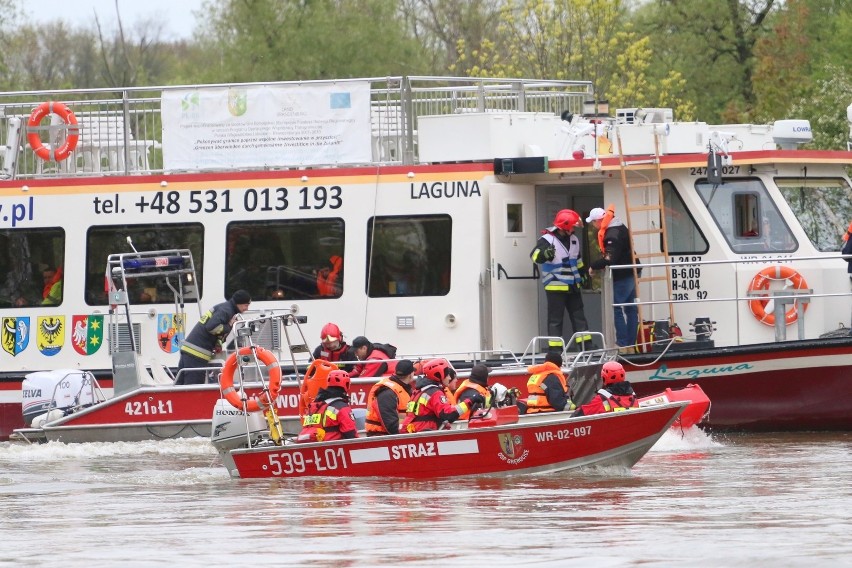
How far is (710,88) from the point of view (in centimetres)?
4319

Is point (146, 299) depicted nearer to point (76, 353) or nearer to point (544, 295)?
point (76, 353)

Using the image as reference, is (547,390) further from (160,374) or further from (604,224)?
(160,374)

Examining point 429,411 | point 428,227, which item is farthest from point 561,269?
point 429,411

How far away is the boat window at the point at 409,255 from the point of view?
1869cm

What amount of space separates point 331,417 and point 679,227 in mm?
4876

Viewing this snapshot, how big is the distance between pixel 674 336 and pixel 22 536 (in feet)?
26.0

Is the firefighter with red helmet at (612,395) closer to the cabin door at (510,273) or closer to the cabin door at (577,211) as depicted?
the cabin door at (510,273)

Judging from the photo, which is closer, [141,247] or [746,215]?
[746,215]

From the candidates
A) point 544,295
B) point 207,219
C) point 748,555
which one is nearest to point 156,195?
point 207,219

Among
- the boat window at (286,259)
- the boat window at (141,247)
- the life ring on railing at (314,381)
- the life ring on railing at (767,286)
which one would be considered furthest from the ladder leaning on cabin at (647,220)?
the boat window at (141,247)

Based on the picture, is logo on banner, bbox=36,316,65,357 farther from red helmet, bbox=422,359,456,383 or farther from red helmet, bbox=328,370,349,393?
red helmet, bbox=422,359,456,383

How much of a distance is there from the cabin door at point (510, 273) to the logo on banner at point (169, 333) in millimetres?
3414

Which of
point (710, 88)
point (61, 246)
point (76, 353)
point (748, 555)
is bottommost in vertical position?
point (748, 555)

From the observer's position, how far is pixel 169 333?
19406 millimetres
